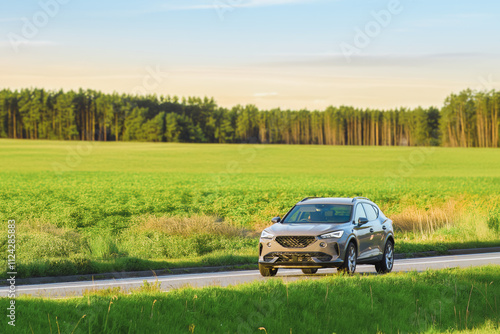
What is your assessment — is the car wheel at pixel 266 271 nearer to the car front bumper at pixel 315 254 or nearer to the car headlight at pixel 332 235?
the car front bumper at pixel 315 254

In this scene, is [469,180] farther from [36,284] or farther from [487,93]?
[487,93]

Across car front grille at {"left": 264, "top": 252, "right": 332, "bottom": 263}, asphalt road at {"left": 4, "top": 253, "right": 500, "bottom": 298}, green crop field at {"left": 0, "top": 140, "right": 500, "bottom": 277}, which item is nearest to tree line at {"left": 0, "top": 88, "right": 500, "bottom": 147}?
green crop field at {"left": 0, "top": 140, "right": 500, "bottom": 277}

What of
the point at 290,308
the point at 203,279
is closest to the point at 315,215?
the point at 203,279

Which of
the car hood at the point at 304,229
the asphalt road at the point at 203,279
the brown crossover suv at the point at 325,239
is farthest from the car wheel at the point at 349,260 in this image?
the asphalt road at the point at 203,279

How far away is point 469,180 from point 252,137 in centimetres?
12580

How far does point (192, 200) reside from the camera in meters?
51.9

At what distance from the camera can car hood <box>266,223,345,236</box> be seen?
53.0ft

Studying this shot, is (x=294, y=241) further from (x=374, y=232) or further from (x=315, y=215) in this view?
(x=374, y=232)

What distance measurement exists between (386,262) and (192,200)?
113 ft

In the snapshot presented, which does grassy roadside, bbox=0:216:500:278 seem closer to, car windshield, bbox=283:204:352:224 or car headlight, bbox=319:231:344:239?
car windshield, bbox=283:204:352:224

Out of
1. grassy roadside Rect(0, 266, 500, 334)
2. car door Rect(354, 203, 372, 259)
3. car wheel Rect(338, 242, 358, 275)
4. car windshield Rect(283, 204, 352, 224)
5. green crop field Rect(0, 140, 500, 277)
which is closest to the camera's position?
grassy roadside Rect(0, 266, 500, 334)

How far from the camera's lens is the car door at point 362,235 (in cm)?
1692

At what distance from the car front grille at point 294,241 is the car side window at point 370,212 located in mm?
2486

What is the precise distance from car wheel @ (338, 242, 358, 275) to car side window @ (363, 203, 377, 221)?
1.49 metres
